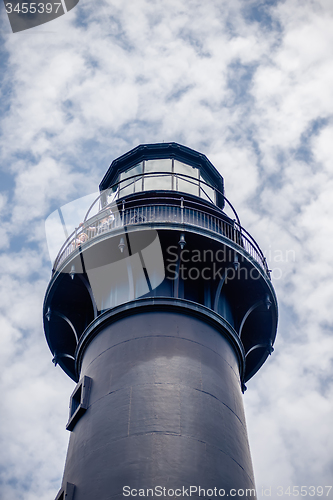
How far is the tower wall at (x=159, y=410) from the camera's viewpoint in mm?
13547

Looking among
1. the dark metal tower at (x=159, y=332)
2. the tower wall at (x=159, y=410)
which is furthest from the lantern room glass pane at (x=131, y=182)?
the tower wall at (x=159, y=410)

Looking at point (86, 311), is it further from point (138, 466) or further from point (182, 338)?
point (138, 466)

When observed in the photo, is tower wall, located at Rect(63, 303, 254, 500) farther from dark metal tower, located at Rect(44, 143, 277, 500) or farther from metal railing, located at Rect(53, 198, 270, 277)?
metal railing, located at Rect(53, 198, 270, 277)

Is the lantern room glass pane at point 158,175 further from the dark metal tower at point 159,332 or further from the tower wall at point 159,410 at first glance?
the tower wall at point 159,410

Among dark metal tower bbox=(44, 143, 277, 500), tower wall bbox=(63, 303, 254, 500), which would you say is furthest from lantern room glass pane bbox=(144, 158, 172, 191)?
tower wall bbox=(63, 303, 254, 500)

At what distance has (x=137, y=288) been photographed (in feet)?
62.3

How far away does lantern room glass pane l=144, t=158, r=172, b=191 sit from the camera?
22.9 m

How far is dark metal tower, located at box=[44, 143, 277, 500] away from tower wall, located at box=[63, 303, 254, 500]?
0.12ft

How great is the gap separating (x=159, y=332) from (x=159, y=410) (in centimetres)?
286

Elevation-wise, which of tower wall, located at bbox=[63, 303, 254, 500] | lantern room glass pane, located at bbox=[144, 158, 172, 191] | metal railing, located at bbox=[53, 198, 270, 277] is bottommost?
tower wall, located at bbox=[63, 303, 254, 500]

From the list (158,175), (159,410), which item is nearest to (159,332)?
(159,410)

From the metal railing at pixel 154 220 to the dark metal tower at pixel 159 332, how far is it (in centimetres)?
6

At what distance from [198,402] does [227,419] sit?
3.77 feet

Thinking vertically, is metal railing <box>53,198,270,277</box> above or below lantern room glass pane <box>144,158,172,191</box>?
below
